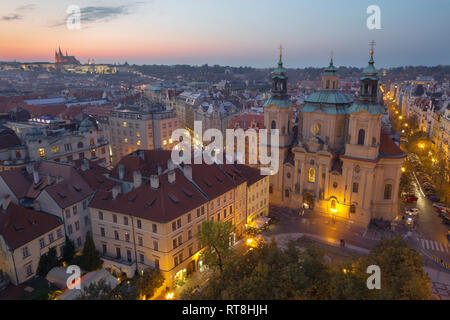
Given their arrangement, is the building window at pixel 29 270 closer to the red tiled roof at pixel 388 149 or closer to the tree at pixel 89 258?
the tree at pixel 89 258

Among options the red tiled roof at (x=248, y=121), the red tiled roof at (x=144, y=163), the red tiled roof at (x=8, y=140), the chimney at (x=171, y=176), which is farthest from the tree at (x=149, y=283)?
the red tiled roof at (x=248, y=121)

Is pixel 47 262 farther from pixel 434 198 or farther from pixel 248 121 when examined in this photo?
pixel 434 198

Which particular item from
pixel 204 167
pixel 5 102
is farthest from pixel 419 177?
pixel 5 102

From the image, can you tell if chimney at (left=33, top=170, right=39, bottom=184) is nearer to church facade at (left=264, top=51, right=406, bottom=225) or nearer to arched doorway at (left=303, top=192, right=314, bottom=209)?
church facade at (left=264, top=51, right=406, bottom=225)
